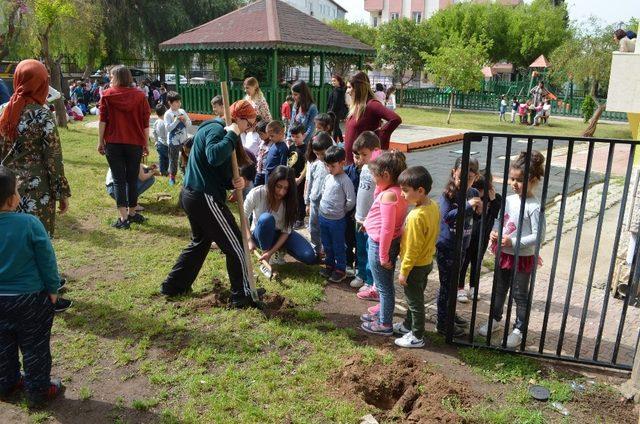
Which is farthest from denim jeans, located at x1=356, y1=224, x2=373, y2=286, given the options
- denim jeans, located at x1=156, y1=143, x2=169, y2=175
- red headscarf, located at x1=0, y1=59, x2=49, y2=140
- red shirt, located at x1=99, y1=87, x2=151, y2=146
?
denim jeans, located at x1=156, y1=143, x2=169, y2=175

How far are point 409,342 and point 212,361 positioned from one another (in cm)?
142

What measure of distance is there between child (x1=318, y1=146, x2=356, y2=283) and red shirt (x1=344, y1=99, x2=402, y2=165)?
32.6 inches

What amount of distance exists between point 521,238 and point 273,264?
2.68 m

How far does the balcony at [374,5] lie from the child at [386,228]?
71.3 meters

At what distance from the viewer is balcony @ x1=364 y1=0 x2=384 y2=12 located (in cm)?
6981

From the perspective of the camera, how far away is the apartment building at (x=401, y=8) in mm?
65000

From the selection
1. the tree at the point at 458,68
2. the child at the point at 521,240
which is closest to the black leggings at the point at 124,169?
the child at the point at 521,240

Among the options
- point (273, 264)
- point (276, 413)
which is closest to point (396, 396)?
point (276, 413)

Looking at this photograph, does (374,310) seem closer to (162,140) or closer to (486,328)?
(486,328)

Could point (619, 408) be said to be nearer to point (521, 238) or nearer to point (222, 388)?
point (521, 238)

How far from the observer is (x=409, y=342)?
391 cm

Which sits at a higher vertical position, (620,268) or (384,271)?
(384,271)

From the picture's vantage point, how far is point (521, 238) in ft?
12.2

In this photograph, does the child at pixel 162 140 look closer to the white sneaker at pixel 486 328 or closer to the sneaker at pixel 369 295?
the sneaker at pixel 369 295
